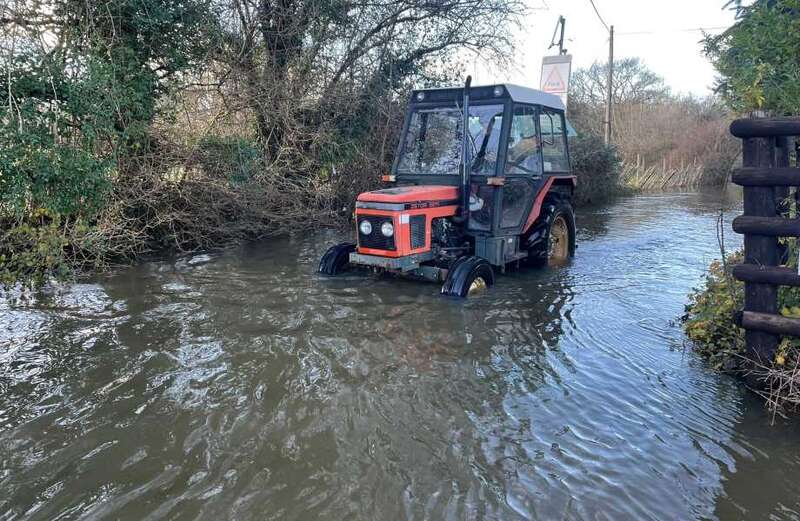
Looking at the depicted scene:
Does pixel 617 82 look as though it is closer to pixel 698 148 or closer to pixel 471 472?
pixel 698 148

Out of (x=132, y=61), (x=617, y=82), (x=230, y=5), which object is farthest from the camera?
(x=617, y=82)

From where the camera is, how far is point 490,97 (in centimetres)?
689

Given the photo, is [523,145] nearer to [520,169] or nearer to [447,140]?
[520,169]

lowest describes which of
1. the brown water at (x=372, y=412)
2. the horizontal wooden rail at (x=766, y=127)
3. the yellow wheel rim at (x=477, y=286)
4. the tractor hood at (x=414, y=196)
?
the brown water at (x=372, y=412)

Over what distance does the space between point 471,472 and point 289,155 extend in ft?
27.9

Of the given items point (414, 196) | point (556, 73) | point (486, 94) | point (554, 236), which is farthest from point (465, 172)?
point (556, 73)

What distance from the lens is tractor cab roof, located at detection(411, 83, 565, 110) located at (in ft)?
22.4

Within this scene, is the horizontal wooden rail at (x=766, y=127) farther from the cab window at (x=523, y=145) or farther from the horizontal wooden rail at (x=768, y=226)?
the cab window at (x=523, y=145)

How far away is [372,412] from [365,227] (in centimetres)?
324

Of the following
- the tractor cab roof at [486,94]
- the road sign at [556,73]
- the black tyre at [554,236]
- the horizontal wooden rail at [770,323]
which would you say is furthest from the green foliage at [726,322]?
the road sign at [556,73]

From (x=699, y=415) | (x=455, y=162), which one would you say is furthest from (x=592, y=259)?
(x=699, y=415)

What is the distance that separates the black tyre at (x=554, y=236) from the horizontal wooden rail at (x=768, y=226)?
12.9ft

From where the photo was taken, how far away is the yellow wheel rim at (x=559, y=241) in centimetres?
877

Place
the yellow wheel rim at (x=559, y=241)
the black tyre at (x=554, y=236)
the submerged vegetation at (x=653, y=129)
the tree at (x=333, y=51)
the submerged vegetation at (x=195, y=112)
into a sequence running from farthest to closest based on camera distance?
the submerged vegetation at (x=653, y=129)
the tree at (x=333, y=51)
the yellow wheel rim at (x=559, y=241)
the black tyre at (x=554, y=236)
the submerged vegetation at (x=195, y=112)
